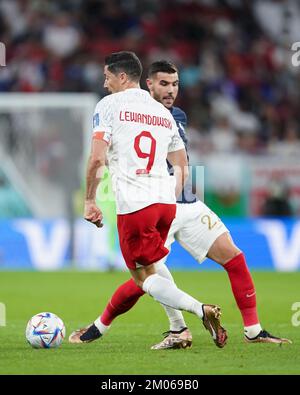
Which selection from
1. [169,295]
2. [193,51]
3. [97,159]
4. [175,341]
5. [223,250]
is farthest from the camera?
[193,51]

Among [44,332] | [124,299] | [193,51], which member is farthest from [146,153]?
[193,51]

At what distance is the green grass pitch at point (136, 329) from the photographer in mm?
6812

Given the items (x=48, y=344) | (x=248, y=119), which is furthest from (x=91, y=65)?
(x=48, y=344)

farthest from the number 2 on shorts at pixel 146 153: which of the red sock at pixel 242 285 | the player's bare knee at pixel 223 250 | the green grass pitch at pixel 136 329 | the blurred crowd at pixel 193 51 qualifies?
the blurred crowd at pixel 193 51

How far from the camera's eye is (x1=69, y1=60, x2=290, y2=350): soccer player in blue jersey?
8.09m

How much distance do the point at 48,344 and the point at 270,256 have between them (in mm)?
9897

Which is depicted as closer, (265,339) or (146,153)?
(146,153)

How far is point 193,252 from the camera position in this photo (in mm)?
8281

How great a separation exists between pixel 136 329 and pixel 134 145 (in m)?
2.48

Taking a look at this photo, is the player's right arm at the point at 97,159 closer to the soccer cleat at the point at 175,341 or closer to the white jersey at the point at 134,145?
the white jersey at the point at 134,145

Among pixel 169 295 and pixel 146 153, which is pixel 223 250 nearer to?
pixel 169 295

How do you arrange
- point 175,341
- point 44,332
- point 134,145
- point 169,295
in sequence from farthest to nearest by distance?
point 175,341 → point 44,332 → point 134,145 → point 169,295

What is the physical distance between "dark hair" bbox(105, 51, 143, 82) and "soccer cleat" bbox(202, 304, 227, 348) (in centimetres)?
177

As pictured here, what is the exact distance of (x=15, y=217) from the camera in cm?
1773
